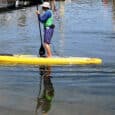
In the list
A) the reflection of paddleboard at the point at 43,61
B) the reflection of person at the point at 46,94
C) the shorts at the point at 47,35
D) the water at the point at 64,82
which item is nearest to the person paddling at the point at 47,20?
the shorts at the point at 47,35

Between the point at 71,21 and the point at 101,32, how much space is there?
23.0 feet

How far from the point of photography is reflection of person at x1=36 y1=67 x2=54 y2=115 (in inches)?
417

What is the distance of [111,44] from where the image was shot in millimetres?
21047

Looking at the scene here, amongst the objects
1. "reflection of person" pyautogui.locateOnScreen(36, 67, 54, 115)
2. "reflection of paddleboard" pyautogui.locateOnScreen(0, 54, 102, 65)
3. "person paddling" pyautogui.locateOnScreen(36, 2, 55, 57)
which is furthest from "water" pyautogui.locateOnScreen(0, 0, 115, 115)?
"person paddling" pyautogui.locateOnScreen(36, 2, 55, 57)

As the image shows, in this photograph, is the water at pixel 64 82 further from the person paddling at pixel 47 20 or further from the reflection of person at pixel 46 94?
the person paddling at pixel 47 20

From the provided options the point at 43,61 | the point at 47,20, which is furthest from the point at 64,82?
the point at 47,20

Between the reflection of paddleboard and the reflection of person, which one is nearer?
the reflection of person

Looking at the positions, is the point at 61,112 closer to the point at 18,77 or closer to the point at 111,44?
the point at 18,77

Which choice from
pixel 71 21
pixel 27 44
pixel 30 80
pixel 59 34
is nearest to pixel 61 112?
pixel 30 80

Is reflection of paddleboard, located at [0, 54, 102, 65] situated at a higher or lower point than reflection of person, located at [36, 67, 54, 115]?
lower

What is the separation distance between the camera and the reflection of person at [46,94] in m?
10.6

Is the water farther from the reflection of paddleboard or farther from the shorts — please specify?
the shorts

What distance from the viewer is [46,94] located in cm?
1174

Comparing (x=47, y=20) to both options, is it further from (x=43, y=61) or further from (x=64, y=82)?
(x=64, y=82)
